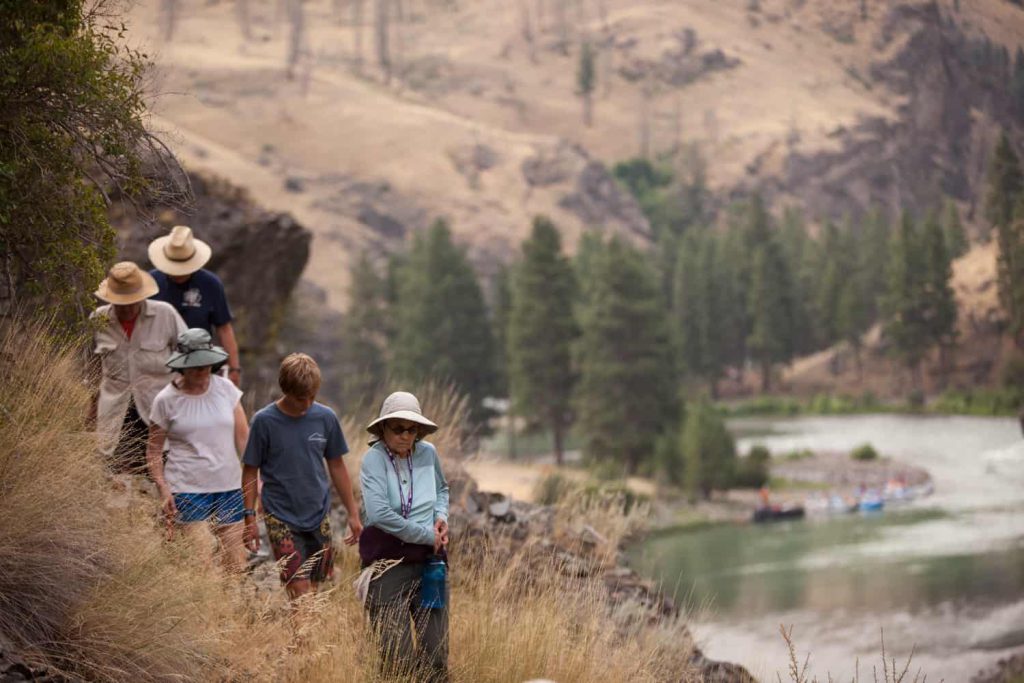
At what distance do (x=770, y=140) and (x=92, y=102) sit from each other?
346 ft

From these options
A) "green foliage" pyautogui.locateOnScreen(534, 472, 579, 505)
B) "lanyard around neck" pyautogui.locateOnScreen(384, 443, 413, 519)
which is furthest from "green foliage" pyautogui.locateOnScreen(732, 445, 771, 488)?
"lanyard around neck" pyautogui.locateOnScreen(384, 443, 413, 519)

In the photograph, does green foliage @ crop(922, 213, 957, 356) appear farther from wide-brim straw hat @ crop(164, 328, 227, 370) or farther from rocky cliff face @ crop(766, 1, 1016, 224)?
wide-brim straw hat @ crop(164, 328, 227, 370)

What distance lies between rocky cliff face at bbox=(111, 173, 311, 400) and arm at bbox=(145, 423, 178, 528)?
12.1 metres

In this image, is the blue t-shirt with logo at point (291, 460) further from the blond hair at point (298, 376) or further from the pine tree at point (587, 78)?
the pine tree at point (587, 78)

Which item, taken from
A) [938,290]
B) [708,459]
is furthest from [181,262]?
[938,290]

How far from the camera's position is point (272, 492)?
21.8ft

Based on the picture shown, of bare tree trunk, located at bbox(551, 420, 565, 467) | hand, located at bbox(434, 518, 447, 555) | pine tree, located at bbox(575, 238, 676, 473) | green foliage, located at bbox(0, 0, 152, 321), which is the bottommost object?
bare tree trunk, located at bbox(551, 420, 565, 467)

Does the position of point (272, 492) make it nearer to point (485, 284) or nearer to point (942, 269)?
point (942, 269)

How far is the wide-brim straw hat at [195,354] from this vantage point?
6.69 metres

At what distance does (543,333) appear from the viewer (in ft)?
186

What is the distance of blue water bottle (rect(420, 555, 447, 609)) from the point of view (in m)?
→ 5.86

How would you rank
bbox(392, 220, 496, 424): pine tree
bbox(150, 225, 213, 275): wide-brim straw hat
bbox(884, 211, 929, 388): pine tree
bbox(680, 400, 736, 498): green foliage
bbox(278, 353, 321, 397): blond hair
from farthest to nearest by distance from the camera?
1. bbox(392, 220, 496, 424): pine tree
2. bbox(884, 211, 929, 388): pine tree
3. bbox(680, 400, 736, 498): green foliage
4. bbox(150, 225, 213, 275): wide-brim straw hat
5. bbox(278, 353, 321, 397): blond hair

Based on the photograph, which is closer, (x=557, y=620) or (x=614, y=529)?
(x=557, y=620)

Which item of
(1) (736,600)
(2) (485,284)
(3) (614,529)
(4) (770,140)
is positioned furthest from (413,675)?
(4) (770,140)
